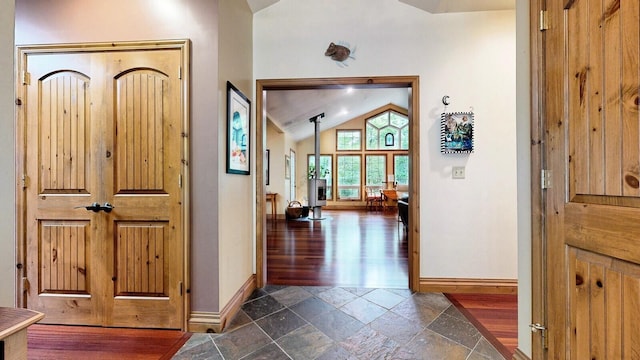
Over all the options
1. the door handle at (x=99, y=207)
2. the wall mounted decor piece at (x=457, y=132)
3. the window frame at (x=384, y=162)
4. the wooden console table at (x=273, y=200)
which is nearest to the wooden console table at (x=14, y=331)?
the door handle at (x=99, y=207)

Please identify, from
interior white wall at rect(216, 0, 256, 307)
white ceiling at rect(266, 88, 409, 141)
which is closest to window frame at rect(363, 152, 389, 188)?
white ceiling at rect(266, 88, 409, 141)

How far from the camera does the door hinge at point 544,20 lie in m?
1.25

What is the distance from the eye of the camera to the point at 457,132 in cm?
243

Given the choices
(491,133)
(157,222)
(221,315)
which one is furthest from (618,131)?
(157,222)

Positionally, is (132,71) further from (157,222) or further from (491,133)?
(491,133)

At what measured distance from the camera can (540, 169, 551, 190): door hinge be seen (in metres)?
1.24

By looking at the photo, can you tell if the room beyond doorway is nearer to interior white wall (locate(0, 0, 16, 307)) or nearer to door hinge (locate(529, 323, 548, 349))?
door hinge (locate(529, 323, 548, 349))

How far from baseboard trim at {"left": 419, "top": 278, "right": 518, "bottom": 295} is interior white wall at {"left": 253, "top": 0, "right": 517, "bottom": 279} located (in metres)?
0.05

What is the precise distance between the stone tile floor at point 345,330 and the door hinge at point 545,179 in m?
1.07

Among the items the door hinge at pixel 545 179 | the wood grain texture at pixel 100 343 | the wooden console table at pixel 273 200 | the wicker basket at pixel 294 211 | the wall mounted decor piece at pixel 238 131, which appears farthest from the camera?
the wicker basket at pixel 294 211

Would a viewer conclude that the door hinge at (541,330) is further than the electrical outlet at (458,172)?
No

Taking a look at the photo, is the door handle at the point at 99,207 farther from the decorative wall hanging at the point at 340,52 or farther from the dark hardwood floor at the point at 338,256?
the decorative wall hanging at the point at 340,52

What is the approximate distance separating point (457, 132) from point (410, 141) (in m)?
0.41

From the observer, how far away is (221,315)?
1.84 metres
